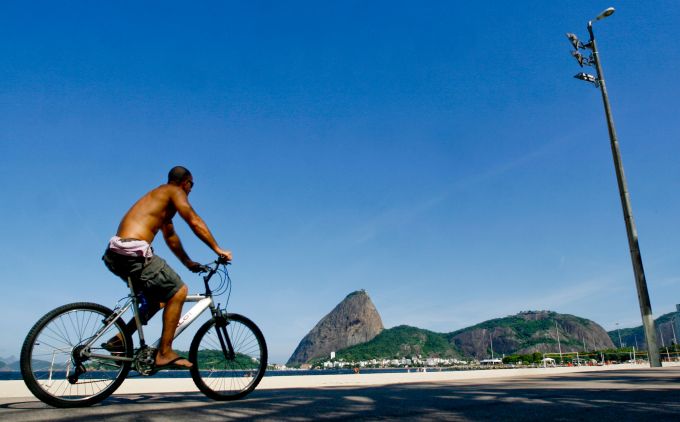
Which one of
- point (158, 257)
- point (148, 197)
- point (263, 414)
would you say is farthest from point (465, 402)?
point (148, 197)

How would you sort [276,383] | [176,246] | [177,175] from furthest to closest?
[276,383]
[176,246]
[177,175]

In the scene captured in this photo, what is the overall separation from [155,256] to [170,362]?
0.97 m

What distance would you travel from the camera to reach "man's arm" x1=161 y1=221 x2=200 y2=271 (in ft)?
15.7

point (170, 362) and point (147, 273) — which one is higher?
point (147, 273)

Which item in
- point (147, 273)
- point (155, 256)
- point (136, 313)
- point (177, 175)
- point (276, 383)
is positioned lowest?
point (276, 383)

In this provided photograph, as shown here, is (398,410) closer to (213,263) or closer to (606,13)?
(213,263)

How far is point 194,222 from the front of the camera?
173 inches

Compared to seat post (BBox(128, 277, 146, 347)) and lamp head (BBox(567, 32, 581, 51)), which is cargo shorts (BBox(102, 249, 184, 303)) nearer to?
seat post (BBox(128, 277, 146, 347))

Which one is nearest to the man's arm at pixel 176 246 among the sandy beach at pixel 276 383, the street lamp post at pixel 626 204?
the sandy beach at pixel 276 383

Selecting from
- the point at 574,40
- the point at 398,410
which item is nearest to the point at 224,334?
the point at 398,410

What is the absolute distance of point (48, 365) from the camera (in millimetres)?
3848

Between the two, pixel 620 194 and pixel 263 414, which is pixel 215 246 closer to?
pixel 263 414

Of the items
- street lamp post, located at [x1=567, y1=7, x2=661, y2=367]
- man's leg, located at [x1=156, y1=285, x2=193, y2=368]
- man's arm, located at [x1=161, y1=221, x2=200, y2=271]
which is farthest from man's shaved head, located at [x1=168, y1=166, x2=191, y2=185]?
street lamp post, located at [x1=567, y1=7, x2=661, y2=367]

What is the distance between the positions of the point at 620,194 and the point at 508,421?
16433 millimetres
